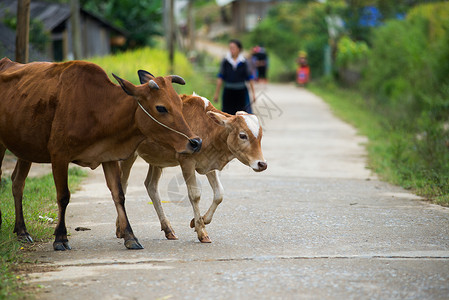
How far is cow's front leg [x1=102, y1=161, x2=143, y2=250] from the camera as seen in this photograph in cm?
654

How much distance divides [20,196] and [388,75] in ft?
57.5

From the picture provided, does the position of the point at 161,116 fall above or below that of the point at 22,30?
below

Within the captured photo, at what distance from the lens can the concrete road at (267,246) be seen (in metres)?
5.29

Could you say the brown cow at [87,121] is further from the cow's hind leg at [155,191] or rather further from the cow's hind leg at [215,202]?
the cow's hind leg at [215,202]

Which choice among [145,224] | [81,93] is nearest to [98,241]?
[145,224]

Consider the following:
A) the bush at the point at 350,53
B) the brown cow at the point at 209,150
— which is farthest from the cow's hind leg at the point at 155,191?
the bush at the point at 350,53

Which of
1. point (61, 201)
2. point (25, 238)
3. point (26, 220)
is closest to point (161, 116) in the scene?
point (61, 201)

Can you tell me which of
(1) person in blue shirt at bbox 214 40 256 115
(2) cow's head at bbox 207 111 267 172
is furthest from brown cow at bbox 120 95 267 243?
(1) person in blue shirt at bbox 214 40 256 115

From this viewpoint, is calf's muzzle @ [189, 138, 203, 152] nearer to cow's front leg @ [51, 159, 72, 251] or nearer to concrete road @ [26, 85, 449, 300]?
concrete road @ [26, 85, 449, 300]

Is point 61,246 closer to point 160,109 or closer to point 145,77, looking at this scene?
point 160,109

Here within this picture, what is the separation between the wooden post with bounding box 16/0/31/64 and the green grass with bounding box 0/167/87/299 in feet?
5.87

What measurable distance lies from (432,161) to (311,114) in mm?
10478

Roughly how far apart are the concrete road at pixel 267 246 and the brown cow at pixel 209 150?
286 millimetres

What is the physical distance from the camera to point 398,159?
1211 cm
